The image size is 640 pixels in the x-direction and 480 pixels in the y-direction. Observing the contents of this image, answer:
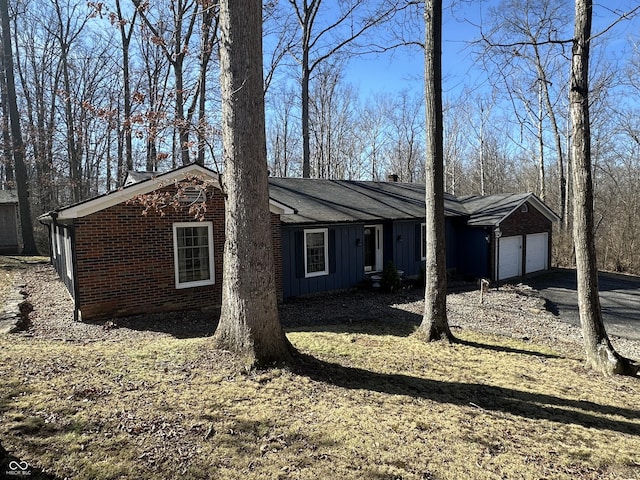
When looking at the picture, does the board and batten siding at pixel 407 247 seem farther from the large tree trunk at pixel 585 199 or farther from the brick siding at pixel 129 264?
the large tree trunk at pixel 585 199

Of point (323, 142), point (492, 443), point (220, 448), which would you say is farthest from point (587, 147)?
point (323, 142)

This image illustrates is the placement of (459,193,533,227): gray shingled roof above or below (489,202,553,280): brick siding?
above

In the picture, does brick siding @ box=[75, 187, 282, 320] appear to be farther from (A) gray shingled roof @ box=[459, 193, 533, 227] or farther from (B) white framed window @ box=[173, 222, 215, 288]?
(A) gray shingled roof @ box=[459, 193, 533, 227]

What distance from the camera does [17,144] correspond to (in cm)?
1992

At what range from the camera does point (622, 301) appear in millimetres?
12344

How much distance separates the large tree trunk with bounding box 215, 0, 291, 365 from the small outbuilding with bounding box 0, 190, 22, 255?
72.8ft

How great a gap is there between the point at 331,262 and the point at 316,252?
0.63 metres

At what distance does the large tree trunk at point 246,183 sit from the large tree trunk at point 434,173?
11.3 ft

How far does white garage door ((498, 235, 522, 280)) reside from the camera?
1595 cm

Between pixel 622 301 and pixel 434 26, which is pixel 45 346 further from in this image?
pixel 622 301

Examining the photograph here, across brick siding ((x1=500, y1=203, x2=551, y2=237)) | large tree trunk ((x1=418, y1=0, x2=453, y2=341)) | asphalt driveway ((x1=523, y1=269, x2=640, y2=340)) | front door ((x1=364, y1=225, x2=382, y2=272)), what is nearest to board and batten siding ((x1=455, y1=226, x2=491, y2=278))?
brick siding ((x1=500, y1=203, x2=551, y2=237))

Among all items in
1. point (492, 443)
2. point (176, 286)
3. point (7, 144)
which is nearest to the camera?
point (492, 443)

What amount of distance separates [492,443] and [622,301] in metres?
12.0

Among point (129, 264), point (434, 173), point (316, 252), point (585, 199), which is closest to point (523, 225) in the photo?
point (316, 252)
